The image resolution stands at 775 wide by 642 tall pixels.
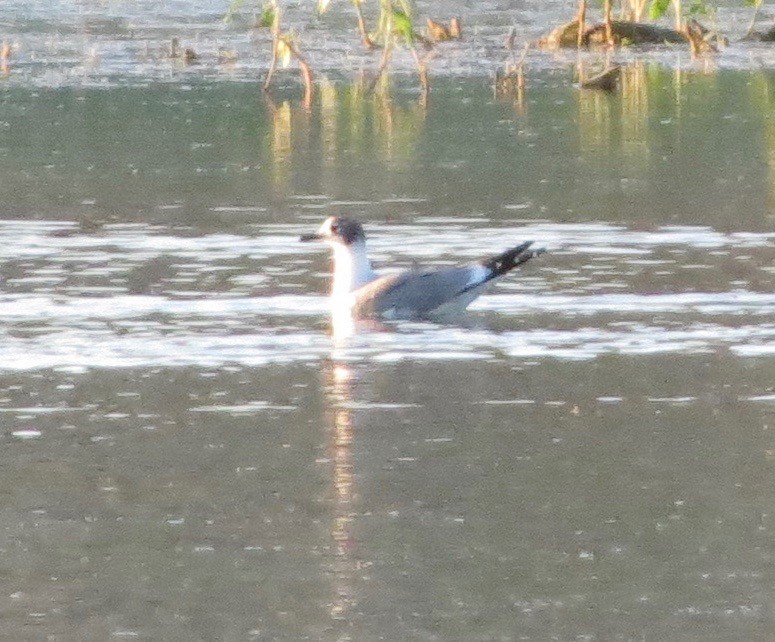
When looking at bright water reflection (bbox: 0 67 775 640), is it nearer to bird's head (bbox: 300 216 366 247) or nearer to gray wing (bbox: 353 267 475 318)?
gray wing (bbox: 353 267 475 318)

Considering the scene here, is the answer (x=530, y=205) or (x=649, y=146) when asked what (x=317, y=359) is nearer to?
(x=530, y=205)

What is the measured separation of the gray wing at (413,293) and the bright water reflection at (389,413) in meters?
0.17

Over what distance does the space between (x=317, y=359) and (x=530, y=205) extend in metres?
6.62

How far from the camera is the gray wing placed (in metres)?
12.2

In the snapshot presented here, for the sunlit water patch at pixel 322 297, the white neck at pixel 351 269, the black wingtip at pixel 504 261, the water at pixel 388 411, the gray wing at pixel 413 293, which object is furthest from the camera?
the white neck at pixel 351 269

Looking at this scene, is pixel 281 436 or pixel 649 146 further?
pixel 649 146

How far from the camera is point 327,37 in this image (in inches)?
1547

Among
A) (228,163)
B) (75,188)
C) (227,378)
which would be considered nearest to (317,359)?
(227,378)

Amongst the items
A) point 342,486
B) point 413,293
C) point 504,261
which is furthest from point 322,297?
point 342,486

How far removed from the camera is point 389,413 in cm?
952

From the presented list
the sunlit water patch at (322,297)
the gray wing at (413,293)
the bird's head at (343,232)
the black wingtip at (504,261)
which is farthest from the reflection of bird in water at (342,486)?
the bird's head at (343,232)

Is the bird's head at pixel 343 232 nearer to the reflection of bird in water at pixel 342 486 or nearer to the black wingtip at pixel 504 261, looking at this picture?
the black wingtip at pixel 504 261

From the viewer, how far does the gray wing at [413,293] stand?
1221 centimetres

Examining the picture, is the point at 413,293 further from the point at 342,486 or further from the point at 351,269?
the point at 342,486
